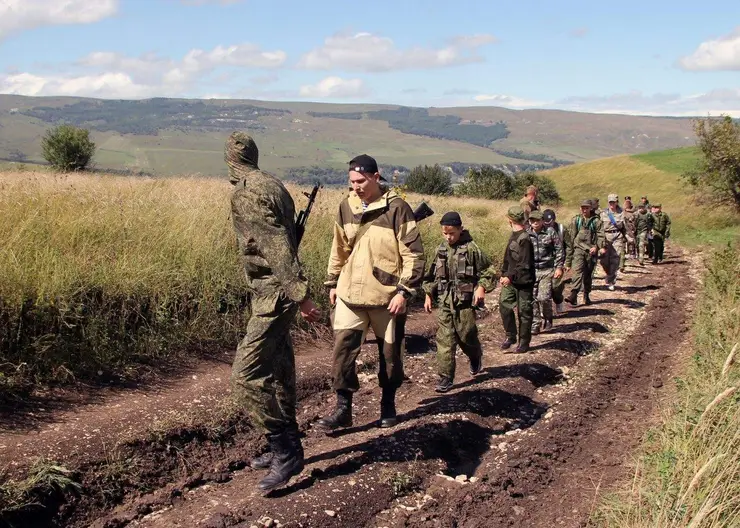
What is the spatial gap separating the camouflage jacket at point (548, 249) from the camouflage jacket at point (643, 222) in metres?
11.5

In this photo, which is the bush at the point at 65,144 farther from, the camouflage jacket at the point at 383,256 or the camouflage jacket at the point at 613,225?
the camouflage jacket at the point at 383,256

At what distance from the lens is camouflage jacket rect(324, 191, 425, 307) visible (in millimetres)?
4965

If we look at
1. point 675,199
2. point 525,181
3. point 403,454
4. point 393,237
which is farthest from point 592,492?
point 675,199

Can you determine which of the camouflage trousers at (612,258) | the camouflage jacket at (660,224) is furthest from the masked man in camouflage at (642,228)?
the camouflage trousers at (612,258)

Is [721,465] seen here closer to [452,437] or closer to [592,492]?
[592,492]

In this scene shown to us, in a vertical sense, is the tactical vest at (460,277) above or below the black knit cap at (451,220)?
below

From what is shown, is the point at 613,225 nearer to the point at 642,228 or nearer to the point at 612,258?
the point at 612,258

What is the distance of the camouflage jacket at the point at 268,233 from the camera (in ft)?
13.2

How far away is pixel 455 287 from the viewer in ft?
21.9

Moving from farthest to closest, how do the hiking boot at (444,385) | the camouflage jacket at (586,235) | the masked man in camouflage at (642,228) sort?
1. the masked man in camouflage at (642,228)
2. the camouflage jacket at (586,235)
3. the hiking boot at (444,385)

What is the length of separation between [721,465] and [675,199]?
57.0m

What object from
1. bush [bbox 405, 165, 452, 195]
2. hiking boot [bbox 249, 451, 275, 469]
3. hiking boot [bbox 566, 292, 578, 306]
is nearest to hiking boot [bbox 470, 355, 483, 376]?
hiking boot [bbox 249, 451, 275, 469]

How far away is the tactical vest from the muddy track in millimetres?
986

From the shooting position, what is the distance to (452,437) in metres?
5.45
